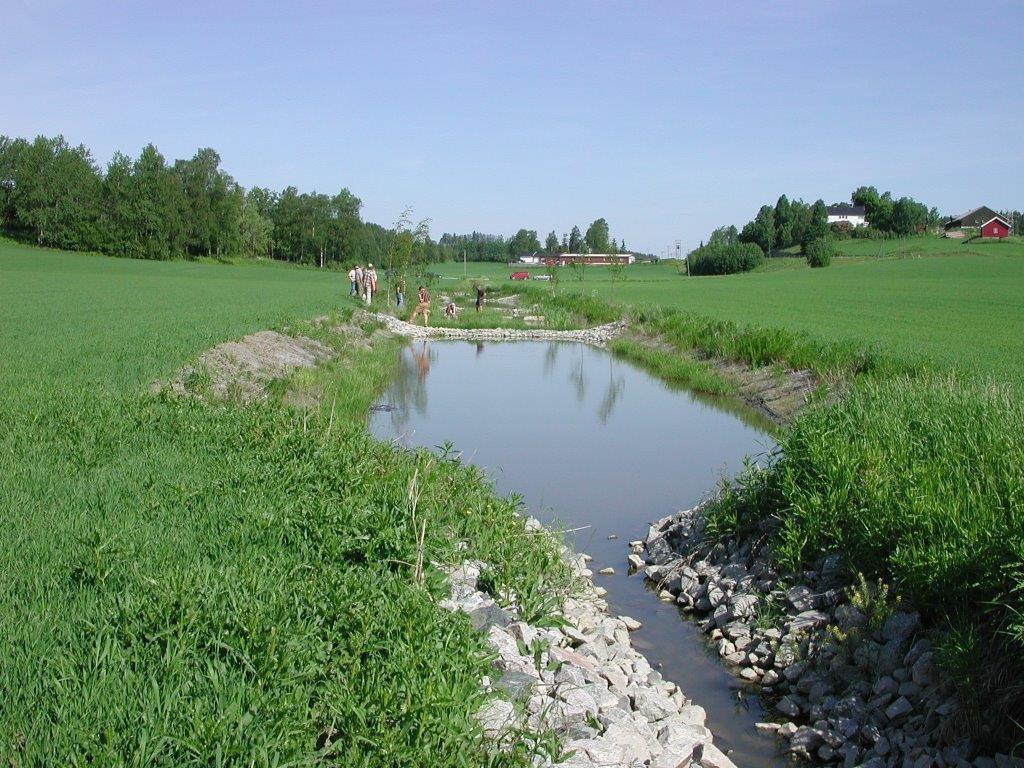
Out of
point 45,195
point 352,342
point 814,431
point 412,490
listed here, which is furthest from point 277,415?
point 45,195

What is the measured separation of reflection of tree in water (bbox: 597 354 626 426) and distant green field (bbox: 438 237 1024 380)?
5724 millimetres

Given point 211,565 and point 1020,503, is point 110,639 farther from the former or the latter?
point 1020,503

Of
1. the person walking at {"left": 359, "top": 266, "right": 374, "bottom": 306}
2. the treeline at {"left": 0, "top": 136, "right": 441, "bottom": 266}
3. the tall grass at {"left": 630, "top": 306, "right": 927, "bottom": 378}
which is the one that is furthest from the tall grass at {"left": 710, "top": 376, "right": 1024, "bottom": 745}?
the treeline at {"left": 0, "top": 136, "right": 441, "bottom": 266}

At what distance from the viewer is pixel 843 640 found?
718 centimetres

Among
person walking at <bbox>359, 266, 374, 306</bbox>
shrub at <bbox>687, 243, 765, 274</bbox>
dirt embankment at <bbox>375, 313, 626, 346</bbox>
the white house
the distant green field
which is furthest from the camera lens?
the white house

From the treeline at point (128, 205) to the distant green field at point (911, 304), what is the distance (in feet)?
130

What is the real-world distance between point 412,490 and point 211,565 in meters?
1.84

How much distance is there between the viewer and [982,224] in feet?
389

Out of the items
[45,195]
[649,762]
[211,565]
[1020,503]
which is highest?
[45,195]

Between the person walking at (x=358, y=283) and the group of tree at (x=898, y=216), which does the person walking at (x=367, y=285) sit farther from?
the group of tree at (x=898, y=216)

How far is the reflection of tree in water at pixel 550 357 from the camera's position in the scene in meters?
29.3

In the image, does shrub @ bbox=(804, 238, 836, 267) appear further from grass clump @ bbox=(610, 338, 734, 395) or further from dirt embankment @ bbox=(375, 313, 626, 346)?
grass clump @ bbox=(610, 338, 734, 395)

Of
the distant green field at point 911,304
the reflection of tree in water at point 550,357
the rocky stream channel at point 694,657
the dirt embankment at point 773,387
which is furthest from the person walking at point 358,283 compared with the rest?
the rocky stream channel at point 694,657

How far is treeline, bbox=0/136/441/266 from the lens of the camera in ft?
296
